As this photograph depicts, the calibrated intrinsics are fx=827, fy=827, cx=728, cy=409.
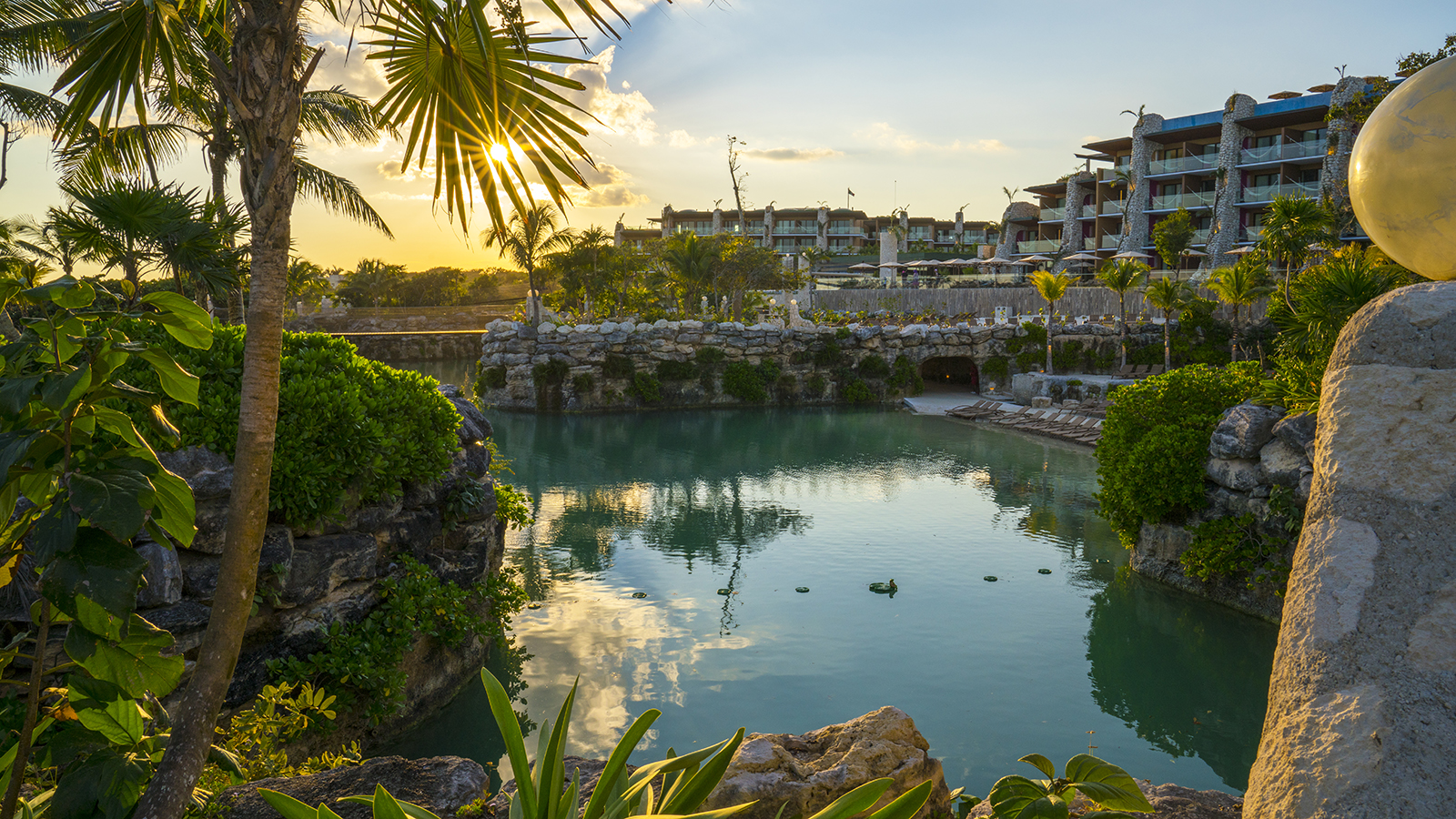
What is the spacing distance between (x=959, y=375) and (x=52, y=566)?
38307 mm

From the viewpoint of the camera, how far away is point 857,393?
104ft

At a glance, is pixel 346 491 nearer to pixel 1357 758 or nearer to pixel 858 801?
pixel 858 801

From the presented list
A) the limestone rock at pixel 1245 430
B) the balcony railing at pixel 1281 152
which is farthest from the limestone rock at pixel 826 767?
the balcony railing at pixel 1281 152

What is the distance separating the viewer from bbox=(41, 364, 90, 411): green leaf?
1829 mm

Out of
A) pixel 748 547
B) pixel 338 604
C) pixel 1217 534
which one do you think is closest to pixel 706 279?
pixel 748 547

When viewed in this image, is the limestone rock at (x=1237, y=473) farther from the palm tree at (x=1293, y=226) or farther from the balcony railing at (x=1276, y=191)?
the balcony railing at (x=1276, y=191)

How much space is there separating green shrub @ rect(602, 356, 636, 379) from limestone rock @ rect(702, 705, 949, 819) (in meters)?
25.6

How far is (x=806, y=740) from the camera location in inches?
183

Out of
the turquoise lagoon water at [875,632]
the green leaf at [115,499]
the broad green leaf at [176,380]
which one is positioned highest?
the broad green leaf at [176,380]

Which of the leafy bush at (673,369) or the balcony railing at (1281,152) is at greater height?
→ the balcony railing at (1281,152)

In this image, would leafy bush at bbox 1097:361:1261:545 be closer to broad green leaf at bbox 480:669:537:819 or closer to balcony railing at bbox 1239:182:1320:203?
broad green leaf at bbox 480:669:537:819

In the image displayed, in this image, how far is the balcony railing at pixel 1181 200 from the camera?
1834 inches

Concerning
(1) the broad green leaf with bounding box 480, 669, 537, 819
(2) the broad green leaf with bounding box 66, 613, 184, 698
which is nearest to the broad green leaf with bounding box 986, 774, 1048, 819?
(1) the broad green leaf with bounding box 480, 669, 537, 819

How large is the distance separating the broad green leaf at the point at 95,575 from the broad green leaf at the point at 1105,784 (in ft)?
8.93
